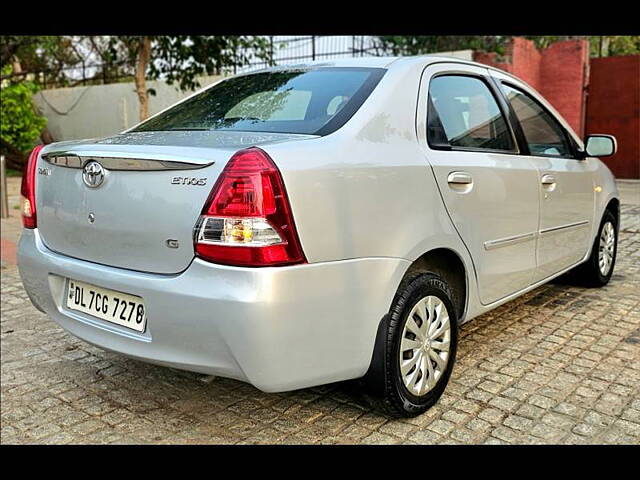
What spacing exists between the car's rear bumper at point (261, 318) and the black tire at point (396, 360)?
8 centimetres

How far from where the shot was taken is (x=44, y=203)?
110 inches

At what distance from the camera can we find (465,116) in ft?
10.6

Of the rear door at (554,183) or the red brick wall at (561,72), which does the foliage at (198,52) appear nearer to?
the red brick wall at (561,72)

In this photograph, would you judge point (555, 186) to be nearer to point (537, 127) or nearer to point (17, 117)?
point (537, 127)

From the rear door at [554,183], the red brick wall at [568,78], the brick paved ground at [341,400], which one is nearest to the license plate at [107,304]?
the brick paved ground at [341,400]

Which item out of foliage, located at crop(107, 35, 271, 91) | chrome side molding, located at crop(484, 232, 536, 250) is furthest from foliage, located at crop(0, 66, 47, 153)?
chrome side molding, located at crop(484, 232, 536, 250)

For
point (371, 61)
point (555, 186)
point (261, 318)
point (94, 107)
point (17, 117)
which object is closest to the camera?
point (261, 318)

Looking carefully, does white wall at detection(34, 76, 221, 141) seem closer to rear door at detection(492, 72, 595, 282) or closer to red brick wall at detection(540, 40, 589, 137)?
red brick wall at detection(540, 40, 589, 137)

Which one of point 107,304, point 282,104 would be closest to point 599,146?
point 282,104

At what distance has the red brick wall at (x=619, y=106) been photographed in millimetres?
11781

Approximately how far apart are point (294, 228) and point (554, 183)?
2279 millimetres

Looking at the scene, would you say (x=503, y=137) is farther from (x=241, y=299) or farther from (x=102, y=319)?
(x=102, y=319)

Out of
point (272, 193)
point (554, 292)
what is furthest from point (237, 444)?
point (554, 292)

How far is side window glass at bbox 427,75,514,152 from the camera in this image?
2.99 meters
